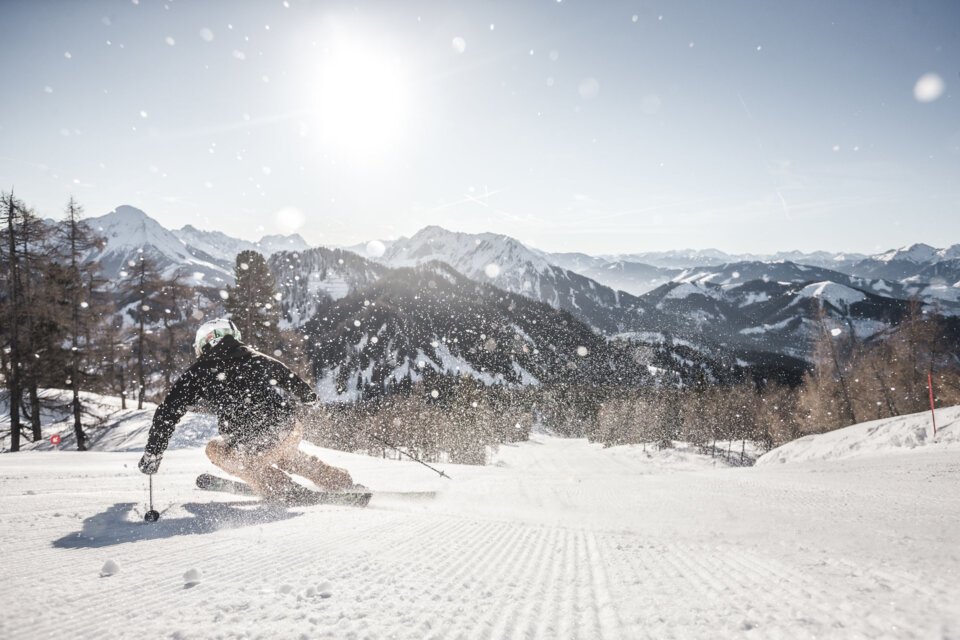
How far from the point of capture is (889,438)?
17562 millimetres

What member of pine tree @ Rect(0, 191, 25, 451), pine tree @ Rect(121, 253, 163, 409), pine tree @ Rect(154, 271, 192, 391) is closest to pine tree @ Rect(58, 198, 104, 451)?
pine tree @ Rect(0, 191, 25, 451)

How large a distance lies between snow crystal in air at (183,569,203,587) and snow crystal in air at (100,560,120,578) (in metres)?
0.42

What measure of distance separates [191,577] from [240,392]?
3.17 metres

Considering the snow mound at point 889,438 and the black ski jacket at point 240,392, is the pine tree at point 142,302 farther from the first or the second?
the snow mound at point 889,438

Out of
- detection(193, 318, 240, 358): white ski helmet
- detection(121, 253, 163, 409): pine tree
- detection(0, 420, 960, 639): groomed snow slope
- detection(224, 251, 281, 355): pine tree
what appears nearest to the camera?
detection(0, 420, 960, 639): groomed snow slope

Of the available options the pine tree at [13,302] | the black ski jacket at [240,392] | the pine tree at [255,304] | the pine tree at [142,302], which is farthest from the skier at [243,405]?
the pine tree at [142,302]

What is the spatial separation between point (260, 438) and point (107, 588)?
332 cm

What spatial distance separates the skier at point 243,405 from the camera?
5.30 metres

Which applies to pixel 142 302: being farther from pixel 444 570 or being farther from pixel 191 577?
pixel 444 570

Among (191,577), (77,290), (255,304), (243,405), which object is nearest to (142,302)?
(77,290)

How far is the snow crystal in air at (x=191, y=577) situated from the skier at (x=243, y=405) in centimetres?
291

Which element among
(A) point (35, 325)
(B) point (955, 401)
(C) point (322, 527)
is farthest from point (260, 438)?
(B) point (955, 401)

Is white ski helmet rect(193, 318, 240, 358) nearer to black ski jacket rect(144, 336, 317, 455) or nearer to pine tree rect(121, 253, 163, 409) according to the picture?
black ski jacket rect(144, 336, 317, 455)

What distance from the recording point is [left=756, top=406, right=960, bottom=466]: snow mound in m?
15.8
